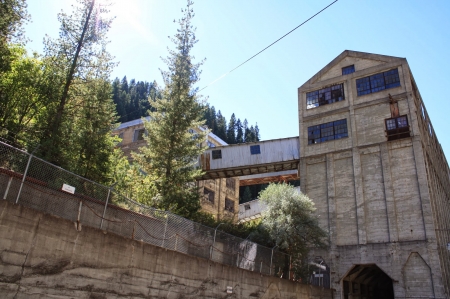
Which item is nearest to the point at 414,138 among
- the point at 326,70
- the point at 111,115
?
the point at 326,70

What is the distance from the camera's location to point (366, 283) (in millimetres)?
30188

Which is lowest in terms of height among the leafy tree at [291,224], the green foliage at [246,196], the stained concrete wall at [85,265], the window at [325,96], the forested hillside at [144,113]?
the stained concrete wall at [85,265]

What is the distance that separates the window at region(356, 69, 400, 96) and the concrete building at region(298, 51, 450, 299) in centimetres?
9

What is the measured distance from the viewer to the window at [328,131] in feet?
103

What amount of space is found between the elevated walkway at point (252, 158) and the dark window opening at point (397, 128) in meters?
7.93

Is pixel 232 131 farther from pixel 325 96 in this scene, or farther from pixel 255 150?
pixel 325 96

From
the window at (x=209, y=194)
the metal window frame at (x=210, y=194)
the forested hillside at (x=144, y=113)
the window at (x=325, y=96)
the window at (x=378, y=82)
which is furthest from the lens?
the forested hillside at (x=144, y=113)

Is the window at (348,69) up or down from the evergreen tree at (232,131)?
down

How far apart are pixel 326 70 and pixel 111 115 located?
2061 centimetres

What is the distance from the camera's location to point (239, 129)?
128m

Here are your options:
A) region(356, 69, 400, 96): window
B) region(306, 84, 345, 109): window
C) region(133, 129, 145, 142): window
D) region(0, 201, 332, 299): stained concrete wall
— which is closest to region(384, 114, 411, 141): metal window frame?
region(356, 69, 400, 96): window

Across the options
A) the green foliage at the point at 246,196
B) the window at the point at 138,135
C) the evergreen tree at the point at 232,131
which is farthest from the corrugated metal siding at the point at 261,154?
the evergreen tree at the point at 232,131

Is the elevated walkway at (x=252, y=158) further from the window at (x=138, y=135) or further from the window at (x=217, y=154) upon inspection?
the window at (x=138, y=135)

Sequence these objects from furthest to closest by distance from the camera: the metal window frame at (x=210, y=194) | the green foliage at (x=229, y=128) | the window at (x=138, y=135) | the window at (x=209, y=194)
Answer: the green foliage at (x=229, y=128)
the window at (x=138, y=135)
the metal window frame at (x=210, y=194)
the window at (x=209, y=194)
